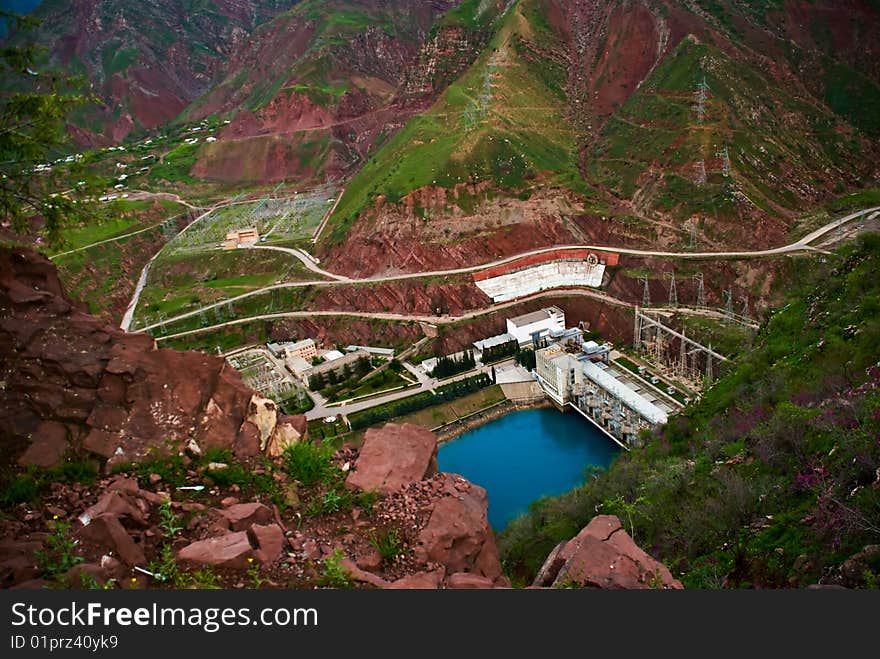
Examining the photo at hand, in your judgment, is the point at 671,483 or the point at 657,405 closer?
the point at 671,483

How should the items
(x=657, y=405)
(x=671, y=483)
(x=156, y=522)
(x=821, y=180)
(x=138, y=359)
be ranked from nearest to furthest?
(x=156, y=522) < (x=138, y=359) < (x=671, y=483) < (x=657, y=405) < (x=821, y=180)

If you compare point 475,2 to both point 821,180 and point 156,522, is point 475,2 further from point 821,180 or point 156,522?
point 156,522

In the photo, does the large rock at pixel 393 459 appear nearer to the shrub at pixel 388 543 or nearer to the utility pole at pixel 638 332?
the shrub at pixel 388 543

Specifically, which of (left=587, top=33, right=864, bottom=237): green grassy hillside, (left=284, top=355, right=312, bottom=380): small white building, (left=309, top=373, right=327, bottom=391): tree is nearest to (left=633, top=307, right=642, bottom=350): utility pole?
(left=587, top=33, right=864, bottom=237): green grassy hillside

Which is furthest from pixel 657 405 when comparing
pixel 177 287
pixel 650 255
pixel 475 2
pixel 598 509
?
pixel 475 2

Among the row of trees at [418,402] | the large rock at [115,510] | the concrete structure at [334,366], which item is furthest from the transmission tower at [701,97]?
the large rock at [115,510]

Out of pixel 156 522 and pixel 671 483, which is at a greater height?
pixel 156 522
